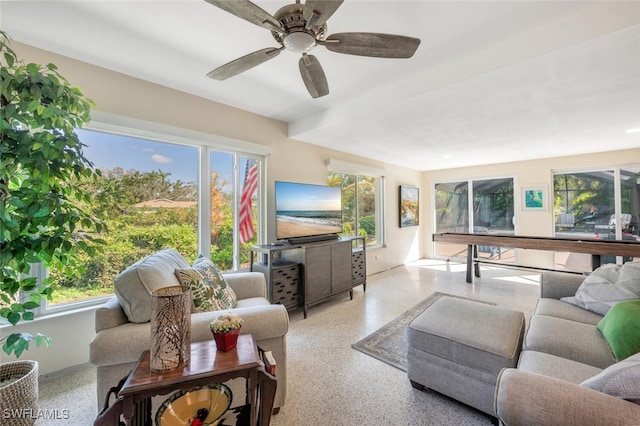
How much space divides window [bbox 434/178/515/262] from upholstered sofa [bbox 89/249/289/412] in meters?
5.64

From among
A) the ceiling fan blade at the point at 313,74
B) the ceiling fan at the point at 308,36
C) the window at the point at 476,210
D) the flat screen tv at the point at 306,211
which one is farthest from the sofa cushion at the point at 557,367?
the window at the point at 476,210

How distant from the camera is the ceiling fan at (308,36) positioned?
1122 mm

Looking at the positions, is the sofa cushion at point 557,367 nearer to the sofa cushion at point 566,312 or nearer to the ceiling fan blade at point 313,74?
the sofa cushion at point 566,312

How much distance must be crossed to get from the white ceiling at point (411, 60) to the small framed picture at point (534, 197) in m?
2.04

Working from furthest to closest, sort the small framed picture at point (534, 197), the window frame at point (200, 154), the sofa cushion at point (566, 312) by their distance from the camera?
1. the small framed picture at point (534, 197)
2. the window frame at point (200, 154)
3. the sofa cushion at point (566, 312)

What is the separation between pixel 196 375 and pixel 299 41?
1.64 meters

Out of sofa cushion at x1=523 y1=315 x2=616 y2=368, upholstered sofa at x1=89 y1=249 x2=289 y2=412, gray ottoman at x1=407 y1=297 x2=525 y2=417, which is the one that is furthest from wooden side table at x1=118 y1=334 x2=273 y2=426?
sofa cushion at x1=523 y1=315 x2=616 y2=368

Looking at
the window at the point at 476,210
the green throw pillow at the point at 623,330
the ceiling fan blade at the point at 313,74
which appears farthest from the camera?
the window at the point at 476,210

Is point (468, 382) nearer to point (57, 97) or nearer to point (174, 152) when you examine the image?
point (57, 97)

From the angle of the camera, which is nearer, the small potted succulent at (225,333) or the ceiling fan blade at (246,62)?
the small potted succulent at (225,333)

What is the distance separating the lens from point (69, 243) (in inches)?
53.9

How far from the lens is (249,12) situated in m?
1.16

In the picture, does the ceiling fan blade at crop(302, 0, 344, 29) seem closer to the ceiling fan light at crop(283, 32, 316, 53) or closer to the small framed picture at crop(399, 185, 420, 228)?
the ceiling fan light at crop(283, 32, 316, 53)

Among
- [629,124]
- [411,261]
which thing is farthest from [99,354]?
[411,261]
